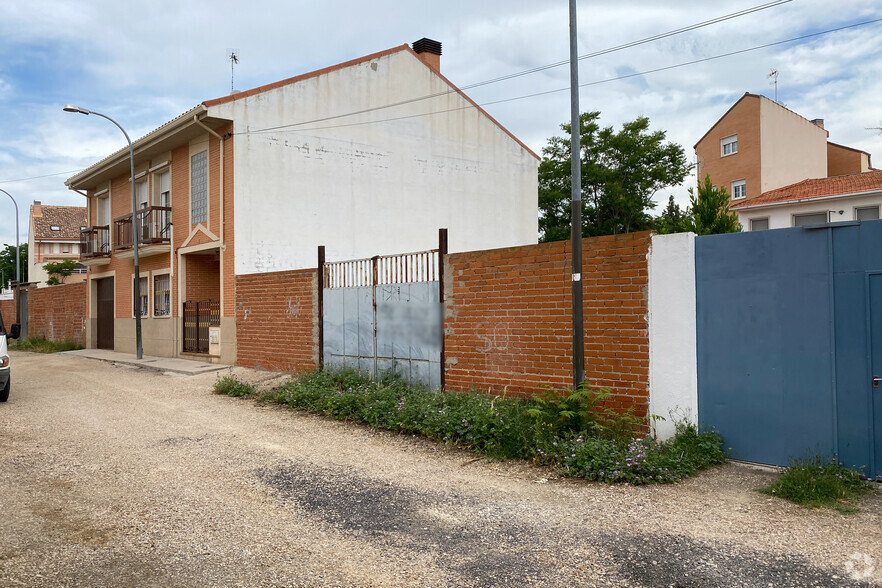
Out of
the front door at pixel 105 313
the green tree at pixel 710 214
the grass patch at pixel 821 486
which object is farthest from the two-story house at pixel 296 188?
the grass patch at pixel 821 486

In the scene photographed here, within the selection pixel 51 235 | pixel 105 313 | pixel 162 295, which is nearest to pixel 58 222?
pixel 51 235

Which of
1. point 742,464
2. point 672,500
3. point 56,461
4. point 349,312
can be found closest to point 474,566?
point 672,500

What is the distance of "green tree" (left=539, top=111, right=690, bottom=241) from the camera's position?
3153 cm

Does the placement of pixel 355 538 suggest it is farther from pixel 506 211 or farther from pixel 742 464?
pixel 506 211

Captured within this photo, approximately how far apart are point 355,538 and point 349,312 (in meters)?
6.75

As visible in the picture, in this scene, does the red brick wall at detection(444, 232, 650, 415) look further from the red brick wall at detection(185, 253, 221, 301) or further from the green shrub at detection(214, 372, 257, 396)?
the red brick wall at detection(185, 253, 221, 301)

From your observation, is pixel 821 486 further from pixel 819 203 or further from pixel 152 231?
pixel 819 203

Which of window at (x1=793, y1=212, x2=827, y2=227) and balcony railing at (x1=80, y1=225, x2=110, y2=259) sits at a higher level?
window at (x1=793, y1=212, x2=827, y2=227)

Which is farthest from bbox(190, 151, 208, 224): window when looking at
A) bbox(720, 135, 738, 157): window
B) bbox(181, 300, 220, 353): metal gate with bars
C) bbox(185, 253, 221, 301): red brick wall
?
bbox(720, 135, 738, 157): window

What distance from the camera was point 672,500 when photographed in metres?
5.17

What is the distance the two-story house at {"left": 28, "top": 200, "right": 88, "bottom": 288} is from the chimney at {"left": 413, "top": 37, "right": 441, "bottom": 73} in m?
46.1

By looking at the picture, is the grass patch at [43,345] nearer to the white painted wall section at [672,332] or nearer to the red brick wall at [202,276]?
the red brick wall at [202,276]

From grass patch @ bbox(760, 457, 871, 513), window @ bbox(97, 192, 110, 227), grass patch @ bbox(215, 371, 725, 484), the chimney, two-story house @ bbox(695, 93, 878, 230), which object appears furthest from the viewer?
two-story house @ bbox(695, 93, 878, 230)

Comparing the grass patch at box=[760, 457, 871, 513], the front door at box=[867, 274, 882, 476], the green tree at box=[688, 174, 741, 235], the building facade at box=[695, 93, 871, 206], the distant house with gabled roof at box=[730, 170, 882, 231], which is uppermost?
the building facade at box=[695, 93, 871, 206]
